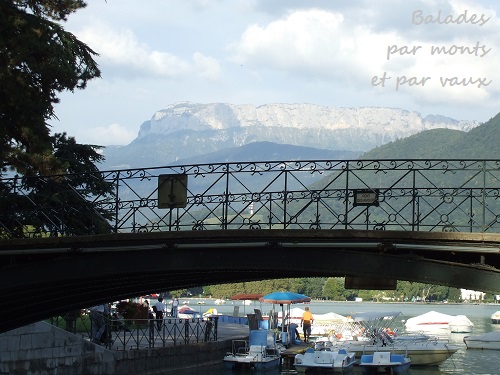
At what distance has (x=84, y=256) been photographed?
18.6 metres

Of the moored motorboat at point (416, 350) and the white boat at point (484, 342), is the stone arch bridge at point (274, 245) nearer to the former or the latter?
the moored motorboat at point (416, 350)

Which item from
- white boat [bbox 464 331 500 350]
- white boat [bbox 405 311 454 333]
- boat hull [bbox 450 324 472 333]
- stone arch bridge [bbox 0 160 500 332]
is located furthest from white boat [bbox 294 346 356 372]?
white boat [bbox 405 311 454 333]

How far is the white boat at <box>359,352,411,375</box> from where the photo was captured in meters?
39.9

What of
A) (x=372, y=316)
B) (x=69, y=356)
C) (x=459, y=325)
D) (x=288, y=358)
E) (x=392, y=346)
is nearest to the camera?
(x=69, y=356)

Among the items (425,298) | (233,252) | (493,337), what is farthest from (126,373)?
(425,298)

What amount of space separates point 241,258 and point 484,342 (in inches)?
1712

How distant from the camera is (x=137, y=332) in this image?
110ft

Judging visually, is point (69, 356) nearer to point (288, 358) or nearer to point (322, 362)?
point (322, 362)

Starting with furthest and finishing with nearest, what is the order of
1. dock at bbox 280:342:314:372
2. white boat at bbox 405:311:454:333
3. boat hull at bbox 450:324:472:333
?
1. white boat at bbox 405:311:454:333
2. boat hull at bbox 450:324:472:333
3. dock at bbox 280:342:314:372

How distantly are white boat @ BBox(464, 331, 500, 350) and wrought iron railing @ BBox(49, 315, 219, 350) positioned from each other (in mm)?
21803

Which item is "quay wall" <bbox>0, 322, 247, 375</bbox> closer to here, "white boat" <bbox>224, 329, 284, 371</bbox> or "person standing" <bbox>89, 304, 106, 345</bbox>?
"person standing" <bbox>89, 304, 106, 345</bbox>

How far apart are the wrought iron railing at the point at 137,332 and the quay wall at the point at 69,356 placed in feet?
2.03

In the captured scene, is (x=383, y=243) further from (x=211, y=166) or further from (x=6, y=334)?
(x=6, y=334)

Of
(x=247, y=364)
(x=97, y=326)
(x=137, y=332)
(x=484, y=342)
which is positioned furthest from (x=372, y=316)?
(x=97, y=326)
